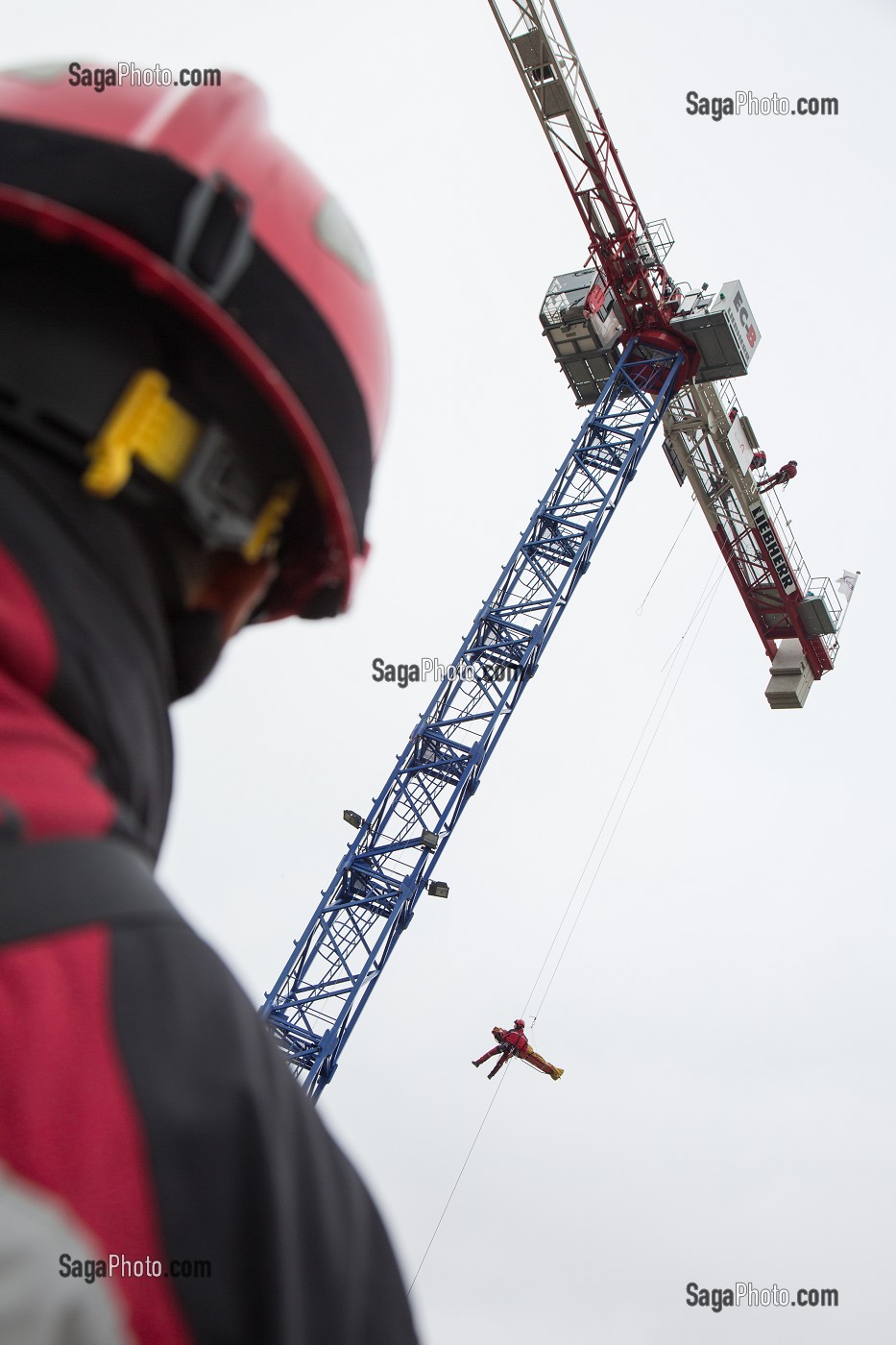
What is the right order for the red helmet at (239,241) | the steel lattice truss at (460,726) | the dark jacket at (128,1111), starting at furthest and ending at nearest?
1. the steel lattice truss at (460,726)
2. the red helmet at (239,241)
3. the dark jacket at (128,1111)

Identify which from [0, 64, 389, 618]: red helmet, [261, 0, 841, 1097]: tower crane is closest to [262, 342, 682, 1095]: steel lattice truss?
[261, 0, 841, 1097]: tower crane

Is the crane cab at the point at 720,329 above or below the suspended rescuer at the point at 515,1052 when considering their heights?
above

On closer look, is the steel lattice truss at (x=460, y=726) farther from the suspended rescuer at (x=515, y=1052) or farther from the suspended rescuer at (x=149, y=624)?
the suspended rescuer at (x=149, y=624)

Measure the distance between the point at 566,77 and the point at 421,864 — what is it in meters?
18.9

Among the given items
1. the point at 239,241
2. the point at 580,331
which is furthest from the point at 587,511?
the point at 239,241

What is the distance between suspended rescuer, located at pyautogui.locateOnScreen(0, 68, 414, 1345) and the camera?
87cm

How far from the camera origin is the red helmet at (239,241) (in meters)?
1.46

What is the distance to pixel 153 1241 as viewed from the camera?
863 mm

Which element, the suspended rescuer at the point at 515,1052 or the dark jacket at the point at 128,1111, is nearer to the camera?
the dark jacket at the point at 128,1111

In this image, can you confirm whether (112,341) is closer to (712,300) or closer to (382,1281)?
(382,1281)

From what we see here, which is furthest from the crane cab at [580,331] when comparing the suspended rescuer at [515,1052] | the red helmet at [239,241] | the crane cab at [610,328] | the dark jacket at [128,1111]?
the dark jacket at [128,1111]

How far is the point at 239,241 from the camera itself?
1.50 m

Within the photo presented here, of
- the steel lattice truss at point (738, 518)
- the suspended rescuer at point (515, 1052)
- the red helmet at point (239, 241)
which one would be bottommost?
the suspended rescuer at point (515, 1052)

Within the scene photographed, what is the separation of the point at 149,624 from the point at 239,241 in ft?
1.98
